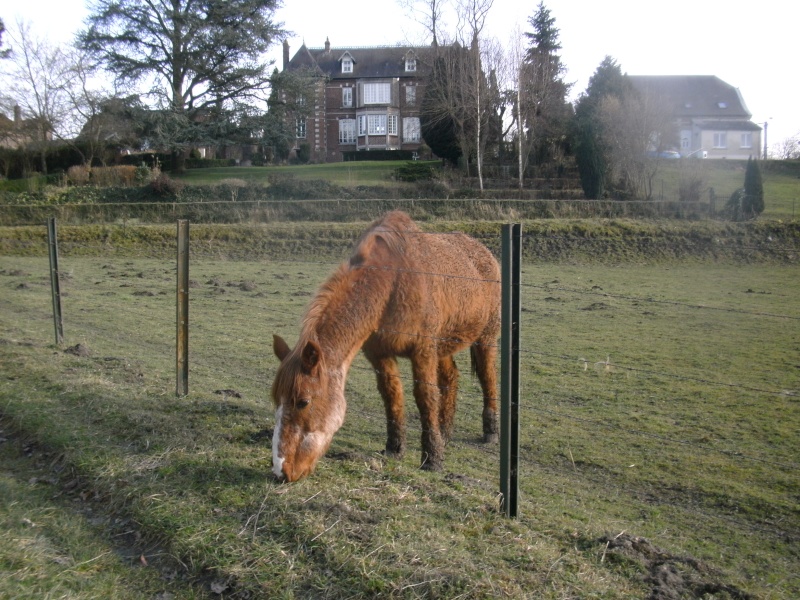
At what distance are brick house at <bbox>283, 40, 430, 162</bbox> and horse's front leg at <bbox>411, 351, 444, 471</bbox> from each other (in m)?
50.7

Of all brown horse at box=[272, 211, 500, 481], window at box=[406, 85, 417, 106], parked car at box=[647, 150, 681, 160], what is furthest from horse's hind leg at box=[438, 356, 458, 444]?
window at box=[406, 85, 417, 106]

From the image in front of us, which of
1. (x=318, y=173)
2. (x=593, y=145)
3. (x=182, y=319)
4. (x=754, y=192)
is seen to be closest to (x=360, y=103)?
(x=318, y=173)

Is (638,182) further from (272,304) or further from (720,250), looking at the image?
(272,304)

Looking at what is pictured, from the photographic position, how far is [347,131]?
59.0 meters

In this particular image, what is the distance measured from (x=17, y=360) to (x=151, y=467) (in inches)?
168

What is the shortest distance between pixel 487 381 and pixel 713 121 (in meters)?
55.6

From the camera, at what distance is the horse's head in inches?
171

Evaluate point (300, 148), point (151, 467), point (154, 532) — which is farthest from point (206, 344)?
point (300, 148)

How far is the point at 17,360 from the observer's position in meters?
7.99

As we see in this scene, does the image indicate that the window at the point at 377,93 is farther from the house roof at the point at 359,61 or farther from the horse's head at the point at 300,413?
the horse's head at the point at 300,413

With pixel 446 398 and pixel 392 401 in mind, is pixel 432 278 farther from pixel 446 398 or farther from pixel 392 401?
pixel 446 398

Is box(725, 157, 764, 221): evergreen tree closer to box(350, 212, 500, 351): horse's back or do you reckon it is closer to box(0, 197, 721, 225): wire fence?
box(0, 197, 721, 225): wire fence

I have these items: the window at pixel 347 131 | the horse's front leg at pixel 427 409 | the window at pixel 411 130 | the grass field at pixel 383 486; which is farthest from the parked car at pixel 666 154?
the horse's front leg at pixel 427 409

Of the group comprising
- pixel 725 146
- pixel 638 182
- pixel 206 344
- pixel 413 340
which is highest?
pixel 725 146
